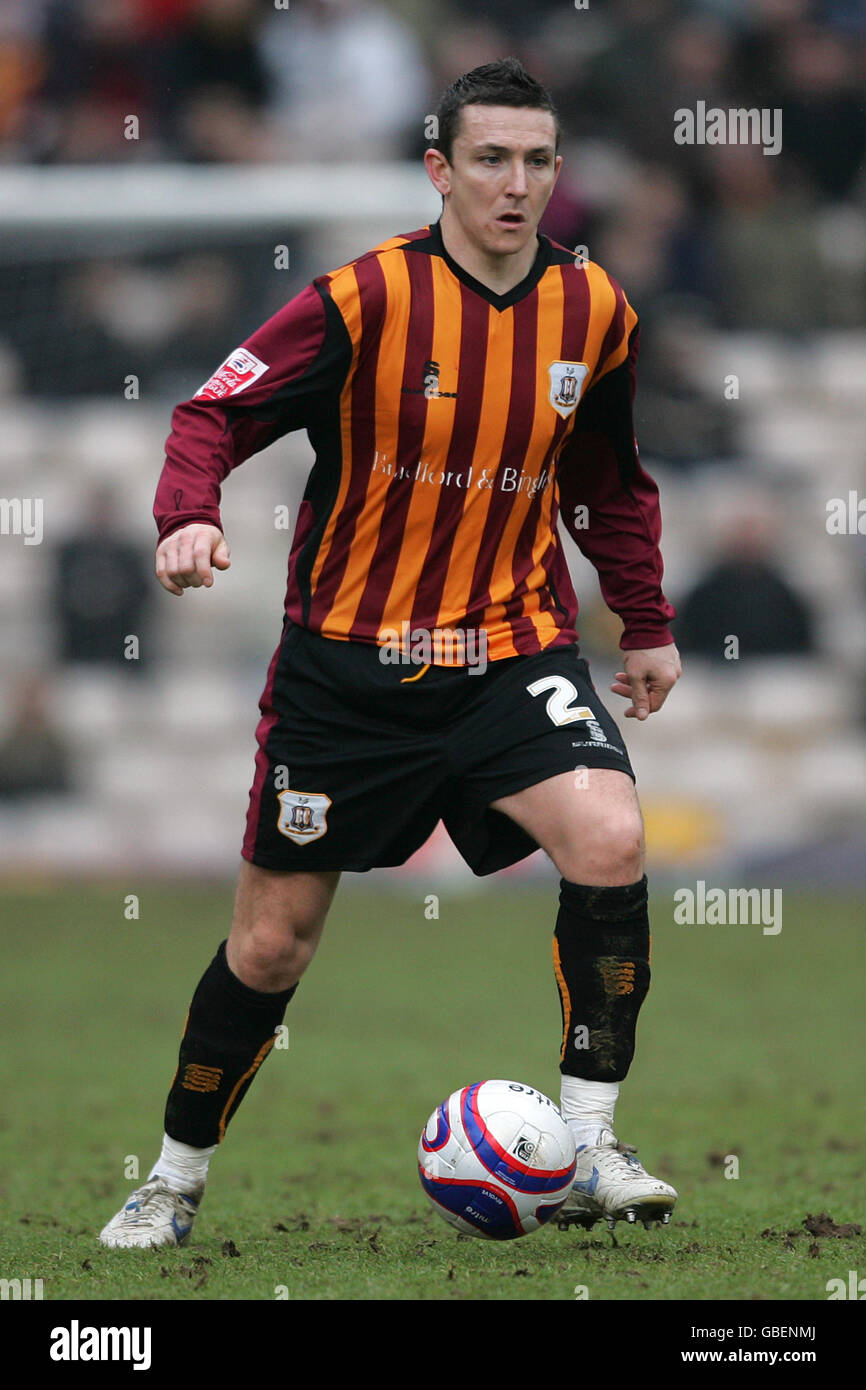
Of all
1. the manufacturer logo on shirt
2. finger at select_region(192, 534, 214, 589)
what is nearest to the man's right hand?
finger at select_region(192, 534, 214, 589)

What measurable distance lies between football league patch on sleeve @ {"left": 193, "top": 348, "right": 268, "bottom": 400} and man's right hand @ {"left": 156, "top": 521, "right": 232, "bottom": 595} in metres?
0.39

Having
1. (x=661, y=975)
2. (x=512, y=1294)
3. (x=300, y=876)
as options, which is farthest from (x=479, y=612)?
(x=661, y=975)

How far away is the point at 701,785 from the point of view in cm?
1246

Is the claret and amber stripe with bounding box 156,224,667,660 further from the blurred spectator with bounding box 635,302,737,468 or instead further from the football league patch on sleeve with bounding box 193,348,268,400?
the blurred spectator with bounding box 635,302,737,468

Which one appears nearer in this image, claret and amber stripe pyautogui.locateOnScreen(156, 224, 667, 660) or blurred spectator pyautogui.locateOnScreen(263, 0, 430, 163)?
claret and amber stripe pyautogui.locateOnScreen(156, 224, 667, 660)

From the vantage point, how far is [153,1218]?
4449 mm

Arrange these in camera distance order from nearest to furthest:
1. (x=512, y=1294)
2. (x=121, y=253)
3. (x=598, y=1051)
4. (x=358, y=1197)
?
1. (x=512, y=1294)
2. (x=598, y=1051)
3. (x=358, y=1197)
4. (x=121, y=253)

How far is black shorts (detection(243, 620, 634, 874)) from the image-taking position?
4355 mm

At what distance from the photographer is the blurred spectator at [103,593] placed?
12.1 meters

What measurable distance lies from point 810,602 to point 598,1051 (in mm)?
8719

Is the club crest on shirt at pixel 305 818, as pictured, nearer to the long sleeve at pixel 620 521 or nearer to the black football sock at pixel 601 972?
the black football sock at pixel 601 972

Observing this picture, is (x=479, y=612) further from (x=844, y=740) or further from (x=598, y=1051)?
(x=844, y=740)

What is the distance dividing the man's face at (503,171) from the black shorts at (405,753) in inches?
37.7

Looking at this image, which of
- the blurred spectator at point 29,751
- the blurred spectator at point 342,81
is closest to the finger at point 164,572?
the blurred spectator at point 29,751
